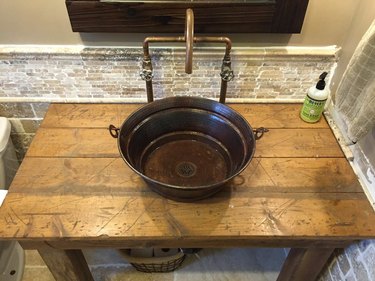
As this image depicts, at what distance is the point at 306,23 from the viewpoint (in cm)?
98

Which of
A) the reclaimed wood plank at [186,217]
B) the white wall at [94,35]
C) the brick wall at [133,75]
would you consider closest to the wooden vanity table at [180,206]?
the reclaimed wood plank at [186,217]

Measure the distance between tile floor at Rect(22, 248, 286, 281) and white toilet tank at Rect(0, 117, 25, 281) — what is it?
0.29 ft

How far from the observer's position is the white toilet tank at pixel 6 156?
45.1 inches

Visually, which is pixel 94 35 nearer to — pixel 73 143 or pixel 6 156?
pixel 73 143

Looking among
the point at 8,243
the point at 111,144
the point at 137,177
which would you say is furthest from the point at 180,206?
the point at 8,243

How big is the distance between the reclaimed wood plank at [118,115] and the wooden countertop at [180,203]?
7 centimetres

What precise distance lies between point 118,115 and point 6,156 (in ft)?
1.66

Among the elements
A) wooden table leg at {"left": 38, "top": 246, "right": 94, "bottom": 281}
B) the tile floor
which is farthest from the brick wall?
the tile floor

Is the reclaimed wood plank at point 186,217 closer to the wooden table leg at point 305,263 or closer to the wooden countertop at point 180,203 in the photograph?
the wooden countertop at point 180,203

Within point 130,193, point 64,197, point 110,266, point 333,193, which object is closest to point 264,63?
point 333,193

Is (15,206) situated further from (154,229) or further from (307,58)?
(307,58)

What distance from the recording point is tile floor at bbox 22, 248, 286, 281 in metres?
1.32

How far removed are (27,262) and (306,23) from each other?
1.49 meters

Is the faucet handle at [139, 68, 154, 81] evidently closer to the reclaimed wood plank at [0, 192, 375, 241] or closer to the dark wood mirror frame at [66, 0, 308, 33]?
A: the dark wood mirror frame at [66, 0, 308, 33]
